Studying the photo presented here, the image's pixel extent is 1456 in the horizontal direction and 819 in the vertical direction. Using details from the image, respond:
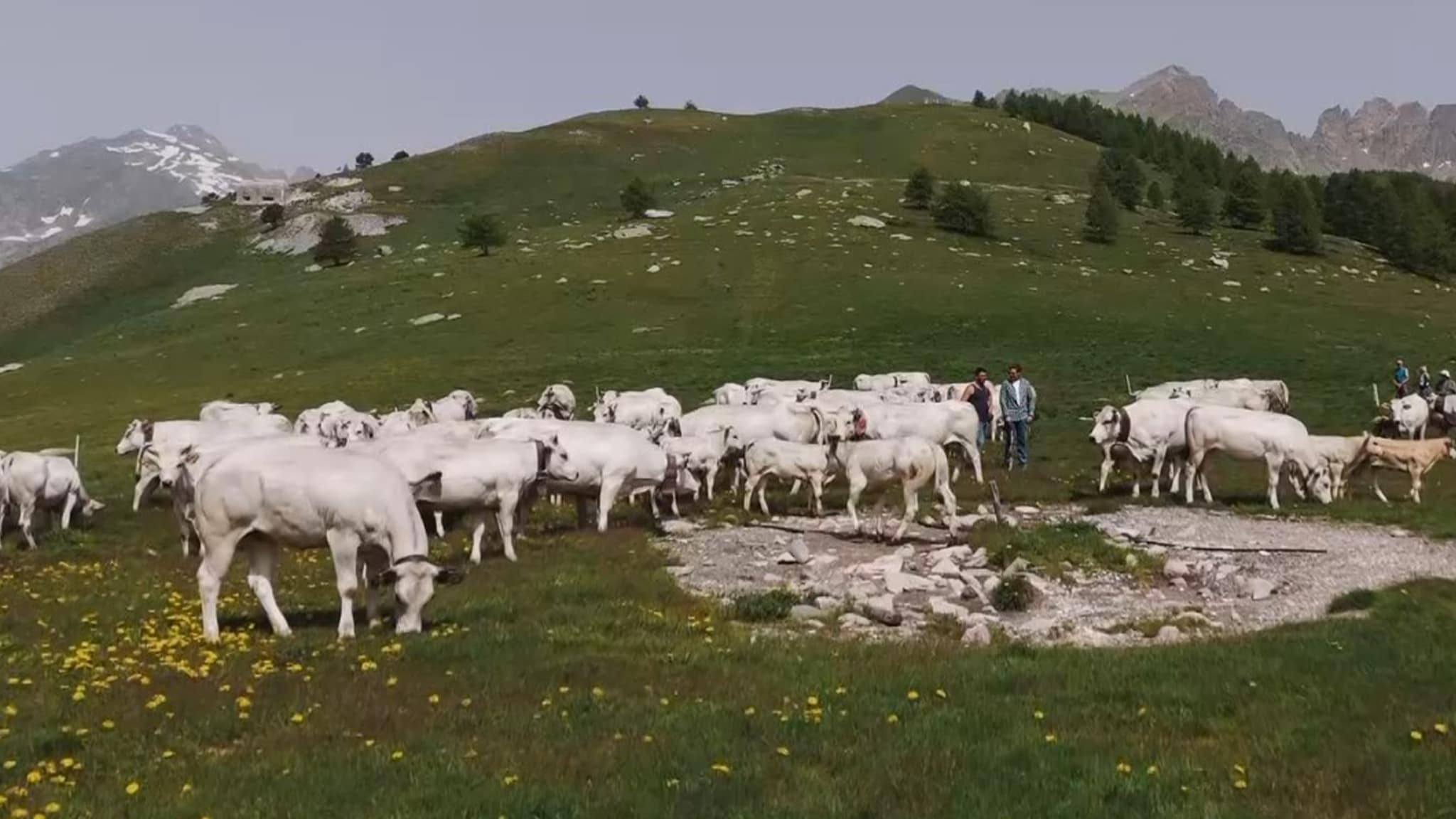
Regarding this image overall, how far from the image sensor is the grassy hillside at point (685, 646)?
31.5 ft

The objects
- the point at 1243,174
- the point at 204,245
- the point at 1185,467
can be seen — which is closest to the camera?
the point at 1185,467

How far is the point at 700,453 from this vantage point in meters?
28.0

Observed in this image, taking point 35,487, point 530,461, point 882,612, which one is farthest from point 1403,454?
point 35,487

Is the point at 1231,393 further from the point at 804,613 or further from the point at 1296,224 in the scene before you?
the point at 1296,224

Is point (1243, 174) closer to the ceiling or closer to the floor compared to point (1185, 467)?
closer to the ceiling

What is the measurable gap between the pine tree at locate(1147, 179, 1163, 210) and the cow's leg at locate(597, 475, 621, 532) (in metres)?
94.5

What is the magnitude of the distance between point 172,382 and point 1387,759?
60.0 metres

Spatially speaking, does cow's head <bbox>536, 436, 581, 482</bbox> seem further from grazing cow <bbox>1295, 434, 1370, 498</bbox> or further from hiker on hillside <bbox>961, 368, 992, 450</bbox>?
grazing cow <bbox>1295, 434, 1370, 498</bbox>

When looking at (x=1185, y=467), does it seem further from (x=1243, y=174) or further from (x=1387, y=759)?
(x=1243, y=174)

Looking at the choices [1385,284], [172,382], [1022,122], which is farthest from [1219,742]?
[1022,122]

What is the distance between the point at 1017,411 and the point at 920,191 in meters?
64.6

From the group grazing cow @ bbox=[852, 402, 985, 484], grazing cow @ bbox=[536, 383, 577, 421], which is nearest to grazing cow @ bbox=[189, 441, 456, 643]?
grazing cow @ bbox=[536, 383, 577, 421]

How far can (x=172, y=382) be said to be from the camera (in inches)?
2354

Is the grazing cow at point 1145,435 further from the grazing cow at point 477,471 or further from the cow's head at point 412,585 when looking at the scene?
the cow's head at point 412,585
